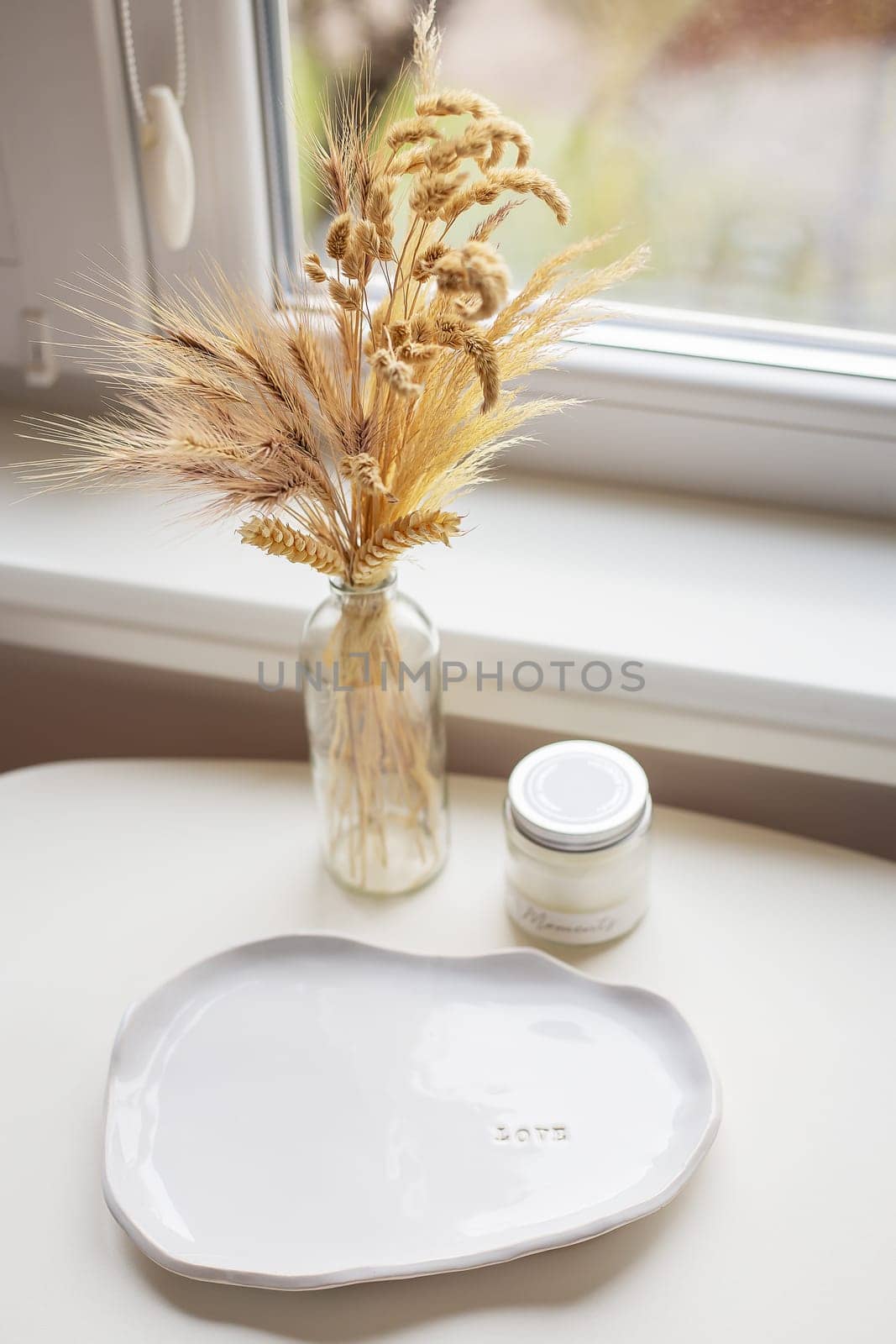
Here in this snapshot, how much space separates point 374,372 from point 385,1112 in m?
0.36

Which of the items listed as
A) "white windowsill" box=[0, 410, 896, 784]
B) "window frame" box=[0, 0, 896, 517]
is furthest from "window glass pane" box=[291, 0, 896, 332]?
"white windowsill" box=[0, 410, 896, 784]

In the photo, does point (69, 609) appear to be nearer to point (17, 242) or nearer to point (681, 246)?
point (17, 242)

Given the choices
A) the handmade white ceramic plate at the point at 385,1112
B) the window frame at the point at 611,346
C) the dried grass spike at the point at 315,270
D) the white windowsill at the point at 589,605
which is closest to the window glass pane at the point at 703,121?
the window frame at the point at 611,346

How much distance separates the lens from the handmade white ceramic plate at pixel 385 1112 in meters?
0.53

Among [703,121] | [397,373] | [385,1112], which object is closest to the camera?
[397,373]

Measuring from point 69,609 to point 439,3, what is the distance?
18.8 inches

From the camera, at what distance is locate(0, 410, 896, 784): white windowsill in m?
0.73

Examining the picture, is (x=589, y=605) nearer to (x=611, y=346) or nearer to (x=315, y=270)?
(x=611, y=346)

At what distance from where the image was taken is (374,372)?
0.54 metres

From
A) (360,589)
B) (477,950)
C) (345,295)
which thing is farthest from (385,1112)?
(345,295)

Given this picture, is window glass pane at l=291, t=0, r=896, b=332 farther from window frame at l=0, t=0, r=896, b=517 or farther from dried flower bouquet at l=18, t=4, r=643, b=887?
dried flower bouquet at l=18, t=4, r=643, b=887

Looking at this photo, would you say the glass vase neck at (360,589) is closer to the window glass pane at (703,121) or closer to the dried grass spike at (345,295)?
the dried grass spike at (345,295)

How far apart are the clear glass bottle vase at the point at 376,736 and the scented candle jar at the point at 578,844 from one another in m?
0.06

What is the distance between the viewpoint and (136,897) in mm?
A: 712
